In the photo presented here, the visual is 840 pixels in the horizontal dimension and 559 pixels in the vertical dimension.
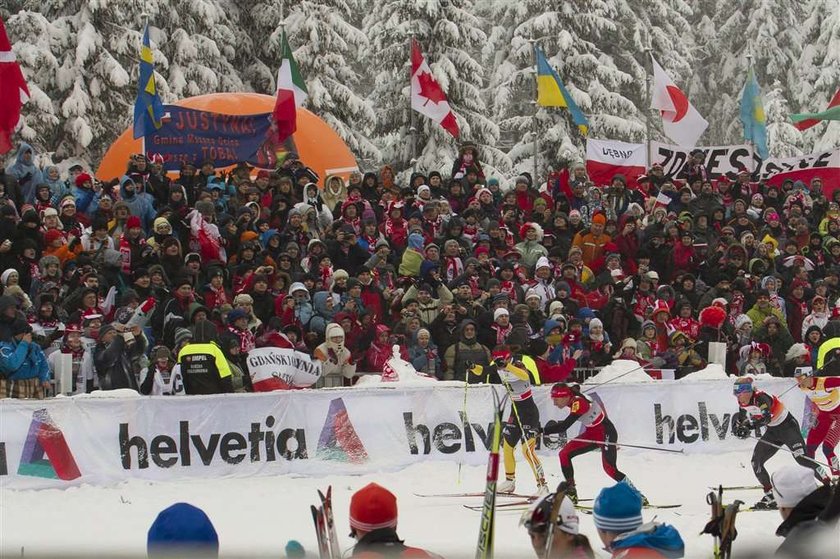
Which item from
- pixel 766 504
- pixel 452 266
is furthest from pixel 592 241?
pixel 766 504

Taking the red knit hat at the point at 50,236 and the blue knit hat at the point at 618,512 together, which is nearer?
the blue knit hat at the point at 618,512

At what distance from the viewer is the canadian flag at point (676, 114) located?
2469cm

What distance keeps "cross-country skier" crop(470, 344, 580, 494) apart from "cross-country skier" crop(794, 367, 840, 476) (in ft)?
9.59

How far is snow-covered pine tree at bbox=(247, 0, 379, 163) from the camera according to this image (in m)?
34.1

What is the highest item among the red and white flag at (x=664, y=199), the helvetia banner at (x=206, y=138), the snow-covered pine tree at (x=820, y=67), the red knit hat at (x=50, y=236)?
the snow-covered pine tree at (x=820, y=67)

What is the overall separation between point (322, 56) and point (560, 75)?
7.14m

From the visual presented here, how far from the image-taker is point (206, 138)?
21.0 meters

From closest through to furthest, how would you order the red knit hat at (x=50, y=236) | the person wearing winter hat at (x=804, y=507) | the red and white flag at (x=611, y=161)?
the person wearing winter hat at (x=804, y=507) < the red knit hat at (x=50, y=236) < the red and white flag at (x=611, y=161)

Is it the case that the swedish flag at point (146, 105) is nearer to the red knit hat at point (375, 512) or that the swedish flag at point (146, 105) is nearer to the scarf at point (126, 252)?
the scarf at point (126, 252)

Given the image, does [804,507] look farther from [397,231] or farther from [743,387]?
[397,231]

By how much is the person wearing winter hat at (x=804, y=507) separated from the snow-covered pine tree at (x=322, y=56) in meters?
27.7

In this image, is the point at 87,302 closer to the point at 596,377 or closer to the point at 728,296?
the point at 596,377

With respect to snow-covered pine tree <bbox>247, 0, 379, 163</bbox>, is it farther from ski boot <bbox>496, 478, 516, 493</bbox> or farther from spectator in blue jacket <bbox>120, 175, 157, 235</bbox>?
ski boot <bbox>496, 478, 516, 493</bbox>

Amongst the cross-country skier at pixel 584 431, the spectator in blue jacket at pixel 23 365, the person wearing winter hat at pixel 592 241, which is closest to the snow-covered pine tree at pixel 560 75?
the person wearing winter hat at pixel 592 241
